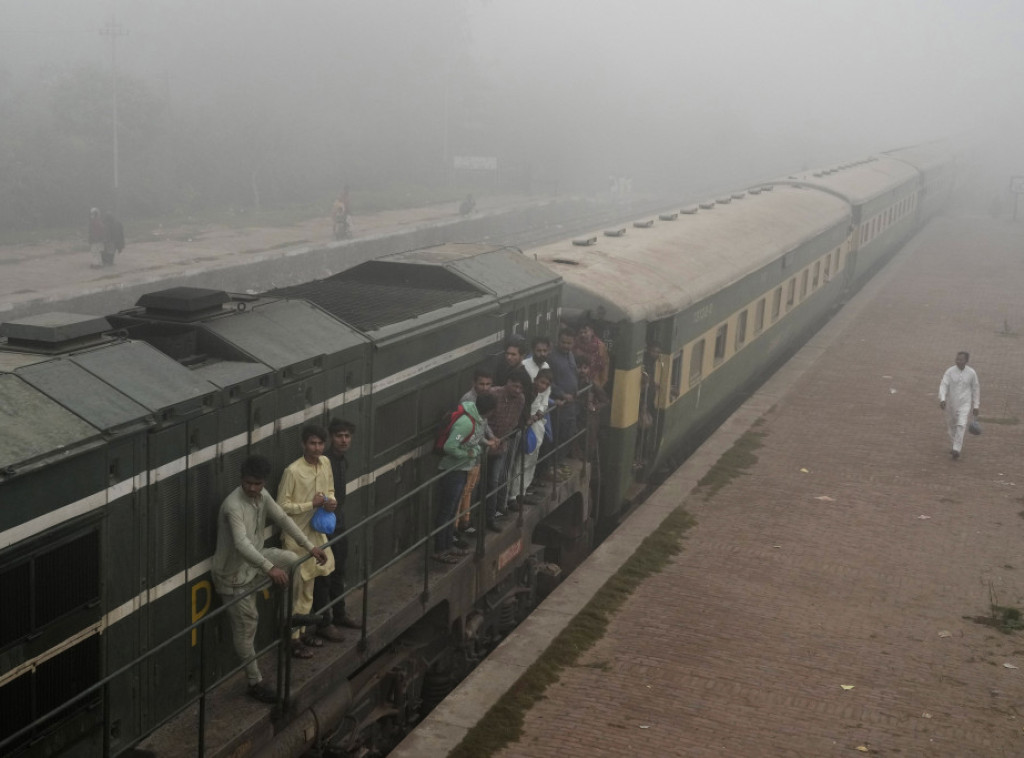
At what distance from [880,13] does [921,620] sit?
16427cm

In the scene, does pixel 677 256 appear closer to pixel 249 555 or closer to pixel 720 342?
pixel 720 342

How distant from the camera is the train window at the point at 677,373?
601 inches

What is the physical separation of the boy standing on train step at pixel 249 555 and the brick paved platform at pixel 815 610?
1.66 meters

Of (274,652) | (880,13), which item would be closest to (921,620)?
(274,652)

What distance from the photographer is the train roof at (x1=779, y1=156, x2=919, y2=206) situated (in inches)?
1201

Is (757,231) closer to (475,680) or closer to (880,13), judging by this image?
(475,680)

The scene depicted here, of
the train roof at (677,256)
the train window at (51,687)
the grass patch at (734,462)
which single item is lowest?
the grass patch at (734,462)

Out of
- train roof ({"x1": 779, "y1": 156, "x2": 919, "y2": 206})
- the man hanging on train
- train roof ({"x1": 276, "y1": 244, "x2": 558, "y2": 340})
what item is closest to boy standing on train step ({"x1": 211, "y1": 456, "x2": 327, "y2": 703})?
the man hanging on train

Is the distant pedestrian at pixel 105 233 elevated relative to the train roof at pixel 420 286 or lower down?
lower down


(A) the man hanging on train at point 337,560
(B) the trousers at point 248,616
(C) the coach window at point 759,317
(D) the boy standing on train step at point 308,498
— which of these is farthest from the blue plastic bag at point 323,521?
(C) the coach window at point 759,317

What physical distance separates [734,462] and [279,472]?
370 inches

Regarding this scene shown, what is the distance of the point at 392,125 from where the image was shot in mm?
69250

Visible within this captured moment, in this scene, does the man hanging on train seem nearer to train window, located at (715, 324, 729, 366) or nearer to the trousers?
the trousers

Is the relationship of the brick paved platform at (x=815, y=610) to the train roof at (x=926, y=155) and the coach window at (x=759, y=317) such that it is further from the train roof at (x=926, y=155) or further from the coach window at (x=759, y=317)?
the train roof at (x=926, y=155)
